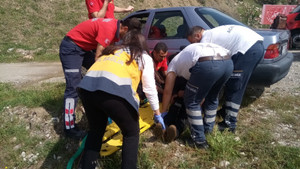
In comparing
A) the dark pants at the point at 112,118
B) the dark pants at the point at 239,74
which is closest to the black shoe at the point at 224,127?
the dark pants at the point at 239,74

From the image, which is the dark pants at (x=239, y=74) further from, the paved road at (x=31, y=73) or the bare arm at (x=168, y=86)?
the paved road at (x=31, y=73)

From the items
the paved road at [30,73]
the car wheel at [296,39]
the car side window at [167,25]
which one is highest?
the car side window at [167,25]

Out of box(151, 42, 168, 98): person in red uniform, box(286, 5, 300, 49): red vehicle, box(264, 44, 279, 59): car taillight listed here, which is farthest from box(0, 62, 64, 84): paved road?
box(286, 5, 300, 49): red vehicle

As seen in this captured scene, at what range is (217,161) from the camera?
226 cm

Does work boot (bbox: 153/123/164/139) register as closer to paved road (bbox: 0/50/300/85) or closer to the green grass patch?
the green grass patch

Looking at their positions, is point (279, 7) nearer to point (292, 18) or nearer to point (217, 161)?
point (292, 18)

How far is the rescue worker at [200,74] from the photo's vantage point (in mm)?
2168

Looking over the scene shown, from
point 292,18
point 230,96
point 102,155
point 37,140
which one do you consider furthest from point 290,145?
point 292,18

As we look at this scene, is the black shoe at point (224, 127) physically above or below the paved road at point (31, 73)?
above

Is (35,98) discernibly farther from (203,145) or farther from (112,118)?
(203,145)

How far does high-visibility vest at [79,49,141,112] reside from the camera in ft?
5.43

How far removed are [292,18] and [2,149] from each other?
390 inches

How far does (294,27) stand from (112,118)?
9.23m

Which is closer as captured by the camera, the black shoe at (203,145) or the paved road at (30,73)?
the black shoe at (203,145)
